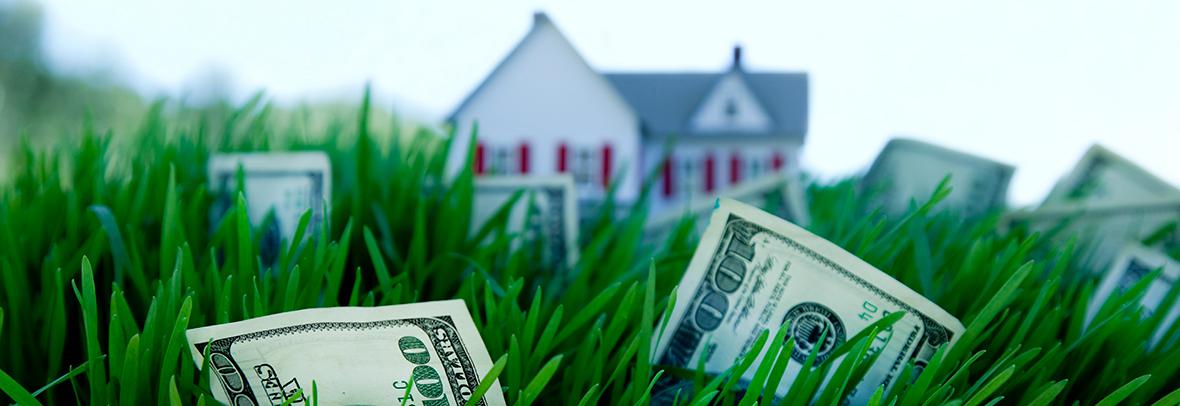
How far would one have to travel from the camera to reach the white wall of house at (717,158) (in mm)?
1504

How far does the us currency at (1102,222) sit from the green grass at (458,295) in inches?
1.1

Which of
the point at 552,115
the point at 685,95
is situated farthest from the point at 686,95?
the point at 552,115

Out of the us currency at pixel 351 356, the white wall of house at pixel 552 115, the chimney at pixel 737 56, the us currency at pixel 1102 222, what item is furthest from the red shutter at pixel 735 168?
the us currency at pixel 351 356

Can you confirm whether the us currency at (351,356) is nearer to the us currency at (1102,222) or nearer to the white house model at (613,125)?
the us currency at (1102,222)

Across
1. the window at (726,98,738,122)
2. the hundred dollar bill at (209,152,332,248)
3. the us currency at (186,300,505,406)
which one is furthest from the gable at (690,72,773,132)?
the us currency at (186,300,505,406)

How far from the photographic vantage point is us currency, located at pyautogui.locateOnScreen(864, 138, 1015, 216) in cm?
89

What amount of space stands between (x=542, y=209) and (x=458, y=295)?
0.63 feet

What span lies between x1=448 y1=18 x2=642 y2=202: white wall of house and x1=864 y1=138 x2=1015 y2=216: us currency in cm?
46

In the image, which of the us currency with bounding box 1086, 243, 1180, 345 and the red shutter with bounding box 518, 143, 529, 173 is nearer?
the us currency with bounding box 1086, 243, 1180, 345

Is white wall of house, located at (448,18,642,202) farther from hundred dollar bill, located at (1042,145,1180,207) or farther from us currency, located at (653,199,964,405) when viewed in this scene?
us currency, located at (653,199,964,405)

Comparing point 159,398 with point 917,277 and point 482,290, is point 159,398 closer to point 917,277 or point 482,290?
point 482,290

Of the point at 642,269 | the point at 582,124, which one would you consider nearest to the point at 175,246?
the point at 642,269

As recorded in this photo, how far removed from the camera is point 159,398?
34 centimetres

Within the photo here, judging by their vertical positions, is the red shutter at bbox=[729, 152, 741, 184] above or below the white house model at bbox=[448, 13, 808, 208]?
below
